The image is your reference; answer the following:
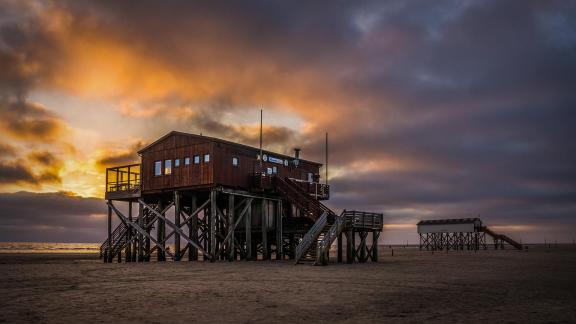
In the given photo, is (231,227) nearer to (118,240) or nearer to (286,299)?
(118,240)

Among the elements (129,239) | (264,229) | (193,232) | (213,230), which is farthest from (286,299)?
(129,239)

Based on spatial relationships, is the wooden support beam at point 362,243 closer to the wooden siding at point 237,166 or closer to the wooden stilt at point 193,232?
the wooden siding at point 237,166

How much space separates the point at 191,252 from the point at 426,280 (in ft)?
74.0

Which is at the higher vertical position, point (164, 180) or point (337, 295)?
point (164, 180)

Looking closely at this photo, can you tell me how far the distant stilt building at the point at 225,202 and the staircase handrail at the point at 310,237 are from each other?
9 cm

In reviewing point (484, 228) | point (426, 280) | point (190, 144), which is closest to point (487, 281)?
point (426, 280)

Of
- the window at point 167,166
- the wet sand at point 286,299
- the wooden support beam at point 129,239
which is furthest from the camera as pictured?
the wooden support beam at point 129,239

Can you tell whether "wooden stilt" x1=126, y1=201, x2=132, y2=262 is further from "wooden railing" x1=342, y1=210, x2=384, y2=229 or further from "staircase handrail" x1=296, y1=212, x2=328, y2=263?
"wooden railing" x1=342, y1=210, x2=384, y2=229

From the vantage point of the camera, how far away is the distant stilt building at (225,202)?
1436 inches

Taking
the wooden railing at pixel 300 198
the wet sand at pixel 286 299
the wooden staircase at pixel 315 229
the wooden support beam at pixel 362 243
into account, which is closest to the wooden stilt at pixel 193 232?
the wooden railing at pixel 300 198

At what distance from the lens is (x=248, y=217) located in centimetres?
3978

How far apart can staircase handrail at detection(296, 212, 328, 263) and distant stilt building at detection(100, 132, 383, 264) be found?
86 millimetres

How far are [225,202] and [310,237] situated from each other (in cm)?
1404

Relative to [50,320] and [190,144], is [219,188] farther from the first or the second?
[50,320]
